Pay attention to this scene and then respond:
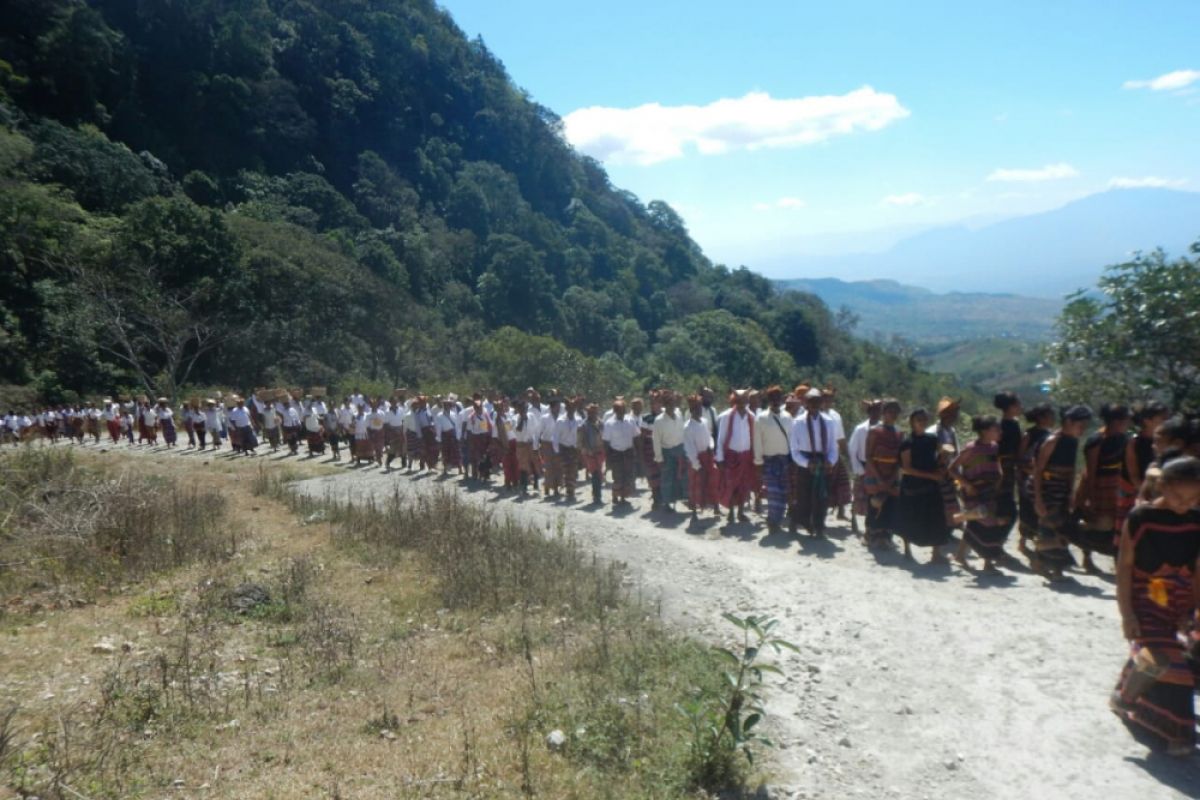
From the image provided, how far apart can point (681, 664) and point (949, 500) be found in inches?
155

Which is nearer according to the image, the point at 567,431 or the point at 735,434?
the point at 735,434

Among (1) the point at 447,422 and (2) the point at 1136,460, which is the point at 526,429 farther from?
(2) the point at 1136,460

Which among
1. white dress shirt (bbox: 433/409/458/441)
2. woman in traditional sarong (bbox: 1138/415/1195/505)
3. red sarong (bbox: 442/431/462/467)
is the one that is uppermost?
woman in traditional sarong (bbox: 1138/415/1195/505)

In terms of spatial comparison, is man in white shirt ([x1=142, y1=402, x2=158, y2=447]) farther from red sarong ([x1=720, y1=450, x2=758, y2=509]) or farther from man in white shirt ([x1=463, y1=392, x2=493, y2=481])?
red sarong ([x1=720, y1=450, x2=758, y2=509])

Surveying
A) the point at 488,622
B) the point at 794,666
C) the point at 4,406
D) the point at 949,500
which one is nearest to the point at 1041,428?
the point at 949,500

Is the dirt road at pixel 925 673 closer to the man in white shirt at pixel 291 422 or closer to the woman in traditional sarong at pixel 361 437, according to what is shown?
the woman in traditional sarong at pixel 361 437

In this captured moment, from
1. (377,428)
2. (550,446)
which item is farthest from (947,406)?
(377,428)

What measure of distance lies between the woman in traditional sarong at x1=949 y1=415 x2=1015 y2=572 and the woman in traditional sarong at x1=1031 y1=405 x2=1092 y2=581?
0.32 meters

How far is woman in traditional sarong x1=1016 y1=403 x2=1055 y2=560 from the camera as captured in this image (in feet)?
23.7

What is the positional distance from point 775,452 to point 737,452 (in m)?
0.53

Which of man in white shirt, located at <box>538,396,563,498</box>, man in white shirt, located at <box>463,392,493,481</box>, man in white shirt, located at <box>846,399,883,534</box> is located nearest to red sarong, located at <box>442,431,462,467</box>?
man in white shirt, located at <box>463,392,493,481</box>

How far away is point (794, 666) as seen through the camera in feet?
17.8

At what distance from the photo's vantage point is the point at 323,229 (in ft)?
167

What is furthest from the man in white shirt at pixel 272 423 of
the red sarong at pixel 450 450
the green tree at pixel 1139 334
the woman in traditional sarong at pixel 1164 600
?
the woman in traditional sarong at pixel 1164 600
